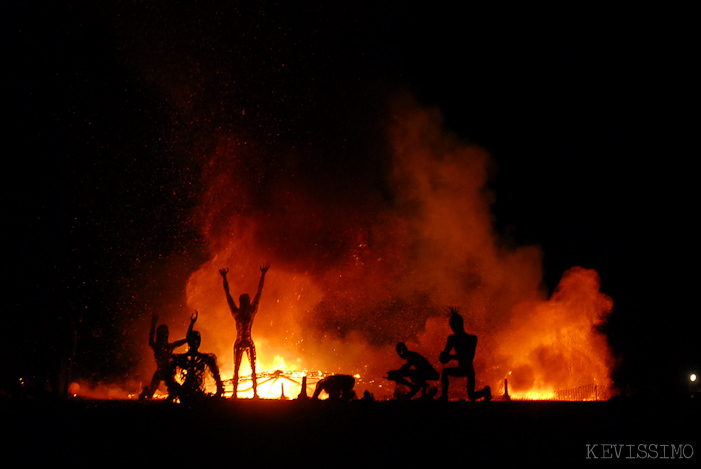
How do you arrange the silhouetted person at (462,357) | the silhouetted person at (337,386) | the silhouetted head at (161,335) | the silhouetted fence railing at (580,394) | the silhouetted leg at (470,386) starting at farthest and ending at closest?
the silhouetted fence railing at (580,394) < the silhouetted head at (161,335) < the silhouetted person at (337,386) < the silhouetted person at (462,357) < the silhouetted leg at (470,386)

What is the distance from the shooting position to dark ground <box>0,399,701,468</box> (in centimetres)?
619

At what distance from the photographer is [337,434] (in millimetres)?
6695

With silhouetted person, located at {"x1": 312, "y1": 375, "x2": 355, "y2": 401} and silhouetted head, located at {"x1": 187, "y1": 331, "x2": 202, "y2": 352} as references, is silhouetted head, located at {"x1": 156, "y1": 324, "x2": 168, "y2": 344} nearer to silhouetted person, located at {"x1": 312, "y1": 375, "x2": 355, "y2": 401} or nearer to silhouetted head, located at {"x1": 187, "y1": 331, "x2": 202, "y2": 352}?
silhouetted head, located at {"x1": 187, "y1": 331, "x2": 202, "y2": 352}

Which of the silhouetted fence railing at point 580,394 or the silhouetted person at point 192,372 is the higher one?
the silhouetted person at point 192,372

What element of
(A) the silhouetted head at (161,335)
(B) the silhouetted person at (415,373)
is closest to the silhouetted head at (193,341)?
(A) the silhouetted head at (161,335)

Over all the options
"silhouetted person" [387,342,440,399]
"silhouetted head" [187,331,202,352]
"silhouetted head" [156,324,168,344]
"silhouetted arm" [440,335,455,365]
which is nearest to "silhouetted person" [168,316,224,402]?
"silhouetted head" [187,331,202,352]

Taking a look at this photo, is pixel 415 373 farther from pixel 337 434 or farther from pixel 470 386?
pixel 337 434

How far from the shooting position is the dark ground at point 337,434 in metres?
6.19

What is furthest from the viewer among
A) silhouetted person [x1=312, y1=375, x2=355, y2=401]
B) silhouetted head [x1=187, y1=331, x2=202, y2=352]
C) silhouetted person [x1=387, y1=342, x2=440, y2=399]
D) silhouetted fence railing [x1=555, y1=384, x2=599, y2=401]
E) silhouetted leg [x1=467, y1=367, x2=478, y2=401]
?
silhouetted fence railing [x1=555, y1=384, x2=599, y2=401]

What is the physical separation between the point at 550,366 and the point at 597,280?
6.02 metres

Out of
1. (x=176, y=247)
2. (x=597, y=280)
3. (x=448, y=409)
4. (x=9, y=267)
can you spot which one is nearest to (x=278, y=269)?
(x=176, y=247)

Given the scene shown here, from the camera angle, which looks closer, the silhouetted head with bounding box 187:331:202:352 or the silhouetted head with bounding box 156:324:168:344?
the silhouetted head with bounding box 187:331:202:352

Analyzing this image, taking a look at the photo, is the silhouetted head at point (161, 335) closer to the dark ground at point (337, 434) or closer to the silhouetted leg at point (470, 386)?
the dark ground at point (337, 434)

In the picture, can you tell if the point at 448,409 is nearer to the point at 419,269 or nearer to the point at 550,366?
the point at 550,366
